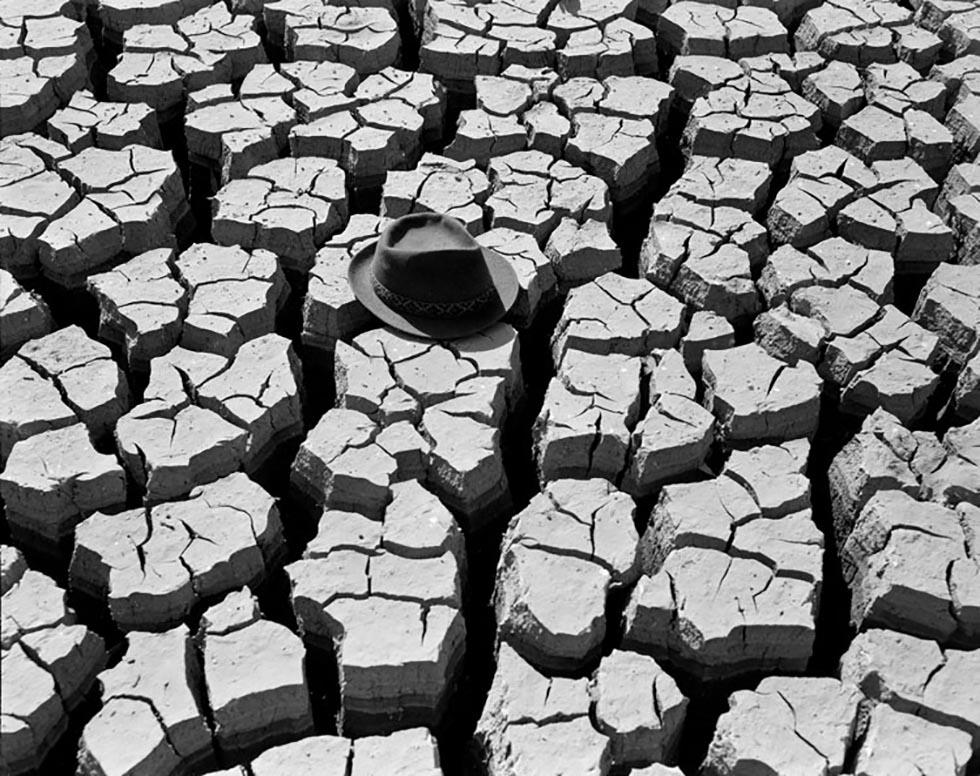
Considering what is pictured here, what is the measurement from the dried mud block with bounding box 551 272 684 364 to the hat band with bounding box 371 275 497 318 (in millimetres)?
291

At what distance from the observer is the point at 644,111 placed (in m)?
4.48

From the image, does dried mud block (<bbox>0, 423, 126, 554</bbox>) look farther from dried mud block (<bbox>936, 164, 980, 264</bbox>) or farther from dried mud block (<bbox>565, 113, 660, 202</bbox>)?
dried mud block (<bbox>936, 164, 980, 264</bbox>)

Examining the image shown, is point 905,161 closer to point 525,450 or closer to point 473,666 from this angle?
point 525,450

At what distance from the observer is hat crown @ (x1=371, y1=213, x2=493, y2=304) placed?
344 cm

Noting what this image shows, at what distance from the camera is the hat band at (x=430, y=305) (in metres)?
3.51

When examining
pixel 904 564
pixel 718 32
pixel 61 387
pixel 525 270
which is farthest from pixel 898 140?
pixel 61 387

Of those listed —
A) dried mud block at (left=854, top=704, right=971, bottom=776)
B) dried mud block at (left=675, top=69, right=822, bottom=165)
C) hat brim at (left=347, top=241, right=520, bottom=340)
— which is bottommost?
dried mud block at (left=854, top=704, right=971, bottom=776)

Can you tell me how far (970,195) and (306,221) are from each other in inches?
92.0

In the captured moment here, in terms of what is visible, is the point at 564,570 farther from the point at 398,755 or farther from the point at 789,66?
the point at 789,66

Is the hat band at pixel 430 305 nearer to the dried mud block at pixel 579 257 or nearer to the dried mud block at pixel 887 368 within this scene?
the dried mud block at pixel 579 257

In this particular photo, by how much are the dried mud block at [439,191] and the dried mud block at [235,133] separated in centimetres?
41

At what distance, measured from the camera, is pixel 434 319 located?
356 cm

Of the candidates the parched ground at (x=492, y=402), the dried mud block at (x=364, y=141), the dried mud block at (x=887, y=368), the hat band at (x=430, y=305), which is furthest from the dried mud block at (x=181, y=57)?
the dried mud block at (x=887, y=368)

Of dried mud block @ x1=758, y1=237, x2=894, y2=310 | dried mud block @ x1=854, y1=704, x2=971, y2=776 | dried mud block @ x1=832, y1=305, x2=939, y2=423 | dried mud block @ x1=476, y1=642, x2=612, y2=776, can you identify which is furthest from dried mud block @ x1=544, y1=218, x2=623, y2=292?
dried mud block @ x1=854, y1=704, x2=971, y2=776
